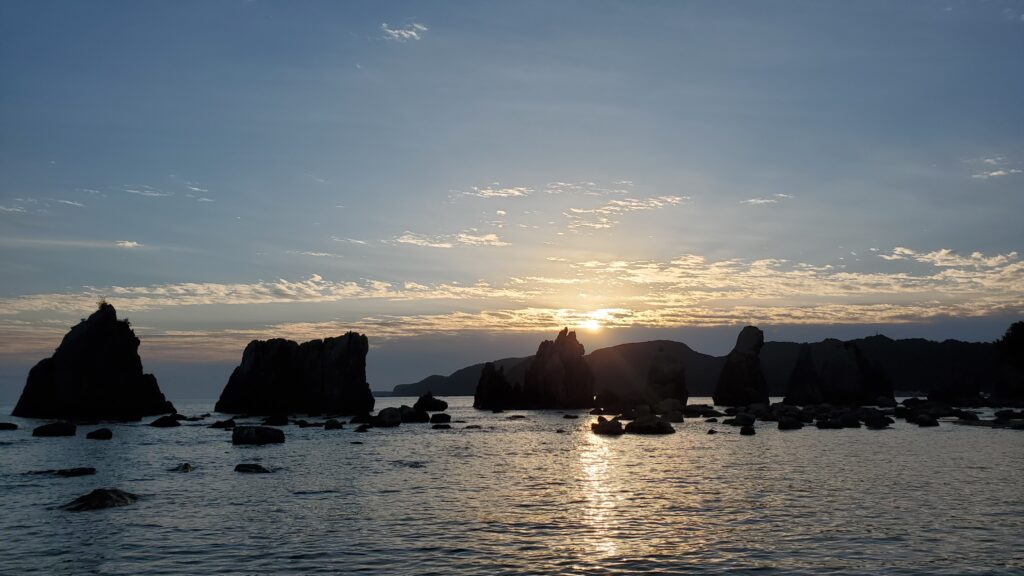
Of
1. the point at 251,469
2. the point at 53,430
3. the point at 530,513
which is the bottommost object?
the point at 53,430

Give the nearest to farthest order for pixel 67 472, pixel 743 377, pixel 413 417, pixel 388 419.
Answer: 1. pixel 67 472
2. pixel 388 419
3. pixel 413 417
4. pixel 743 377

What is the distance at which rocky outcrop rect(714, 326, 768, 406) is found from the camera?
557 feet

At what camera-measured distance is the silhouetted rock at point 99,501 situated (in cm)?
3197

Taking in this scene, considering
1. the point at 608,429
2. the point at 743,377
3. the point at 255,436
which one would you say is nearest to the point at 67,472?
the point at 255,436

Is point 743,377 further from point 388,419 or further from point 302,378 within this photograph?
point 302,378

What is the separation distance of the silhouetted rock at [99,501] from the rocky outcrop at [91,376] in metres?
87.7

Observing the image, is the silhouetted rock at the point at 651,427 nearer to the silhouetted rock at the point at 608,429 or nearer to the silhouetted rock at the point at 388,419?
the silhouetted rock at the point at 608,429

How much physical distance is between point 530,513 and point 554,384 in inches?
6234

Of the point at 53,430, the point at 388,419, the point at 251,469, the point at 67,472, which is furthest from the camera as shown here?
the point at 388,419

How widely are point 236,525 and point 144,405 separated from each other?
122 meters

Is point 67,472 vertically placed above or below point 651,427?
above

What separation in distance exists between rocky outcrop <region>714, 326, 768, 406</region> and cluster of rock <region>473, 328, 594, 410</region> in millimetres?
34282

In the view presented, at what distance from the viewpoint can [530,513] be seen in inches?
1248

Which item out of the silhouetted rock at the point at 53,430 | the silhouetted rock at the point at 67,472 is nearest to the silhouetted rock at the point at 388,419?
the silhouetted rock at the point at 53,430
